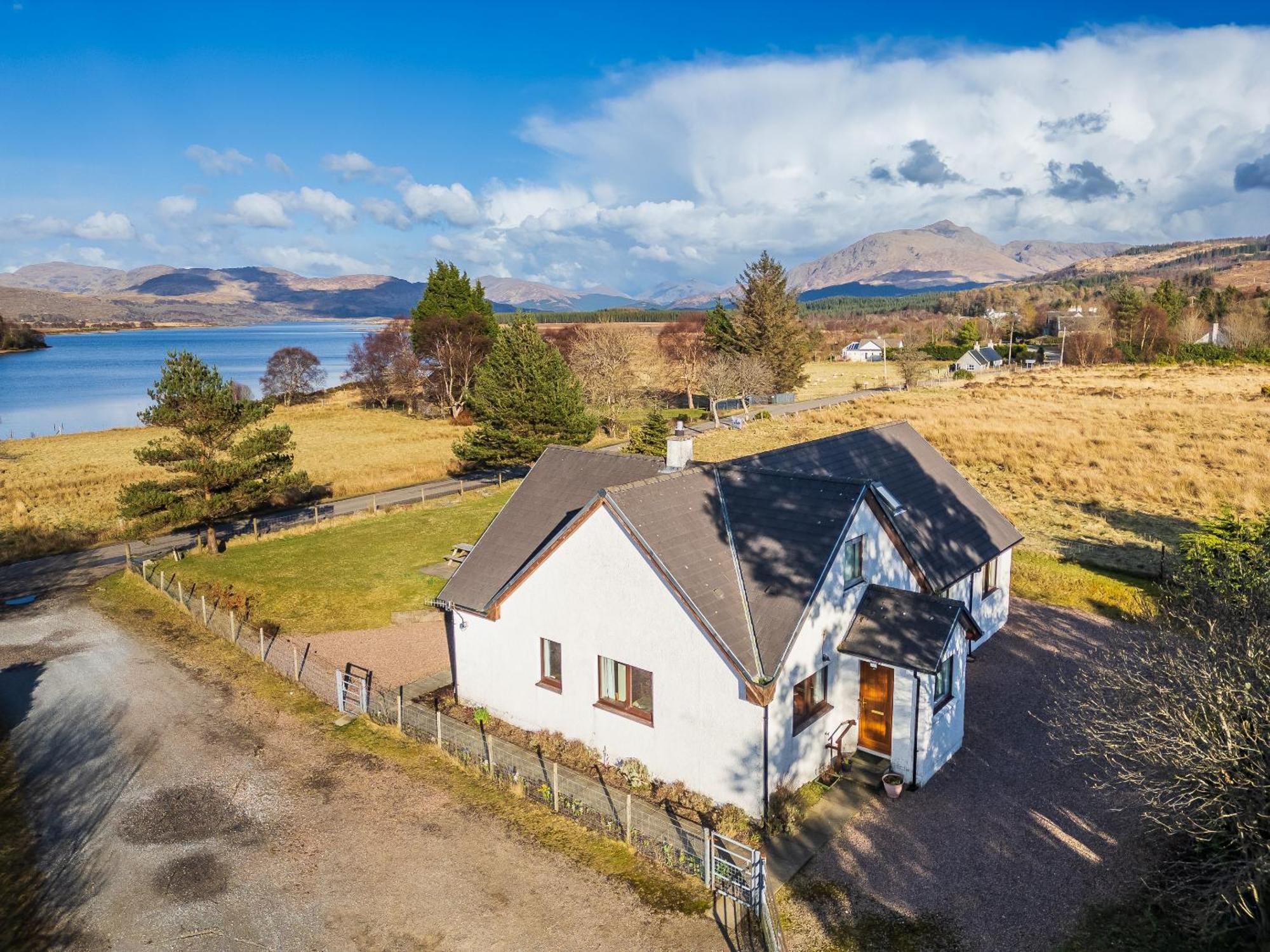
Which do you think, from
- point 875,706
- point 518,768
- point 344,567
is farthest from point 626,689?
point 344,567

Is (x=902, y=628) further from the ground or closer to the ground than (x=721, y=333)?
closer to the ground

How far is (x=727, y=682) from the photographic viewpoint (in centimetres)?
1330

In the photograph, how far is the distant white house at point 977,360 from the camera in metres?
111

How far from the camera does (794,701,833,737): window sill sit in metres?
13.9

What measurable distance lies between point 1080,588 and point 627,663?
17.9 m

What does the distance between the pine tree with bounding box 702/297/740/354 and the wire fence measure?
63154 millimetres

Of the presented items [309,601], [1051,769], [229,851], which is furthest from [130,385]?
[1051,769]

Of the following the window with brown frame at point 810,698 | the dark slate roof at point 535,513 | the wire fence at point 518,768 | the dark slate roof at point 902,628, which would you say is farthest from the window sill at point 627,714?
the dark slate roof at point 902,628

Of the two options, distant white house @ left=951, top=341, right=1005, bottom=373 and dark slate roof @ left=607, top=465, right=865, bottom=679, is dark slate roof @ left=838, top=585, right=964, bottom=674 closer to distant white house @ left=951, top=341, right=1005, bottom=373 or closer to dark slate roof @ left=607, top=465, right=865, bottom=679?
dark slate roof @ left=607, top=465, right=865, bottom=679

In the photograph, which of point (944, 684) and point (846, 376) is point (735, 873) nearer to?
point (944, 684)

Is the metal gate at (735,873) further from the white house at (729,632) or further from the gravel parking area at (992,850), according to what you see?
the white house at (729,632)

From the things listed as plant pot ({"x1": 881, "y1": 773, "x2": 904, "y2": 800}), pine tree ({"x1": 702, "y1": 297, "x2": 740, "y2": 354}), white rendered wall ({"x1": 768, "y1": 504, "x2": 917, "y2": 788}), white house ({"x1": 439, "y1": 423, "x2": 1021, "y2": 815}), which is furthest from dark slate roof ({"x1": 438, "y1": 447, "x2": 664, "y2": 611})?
pine tree ({"x1": 702, "y1": 297, "x2": 740, "y2": 354})

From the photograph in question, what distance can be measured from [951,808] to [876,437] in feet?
37.9

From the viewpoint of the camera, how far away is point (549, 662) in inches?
645
